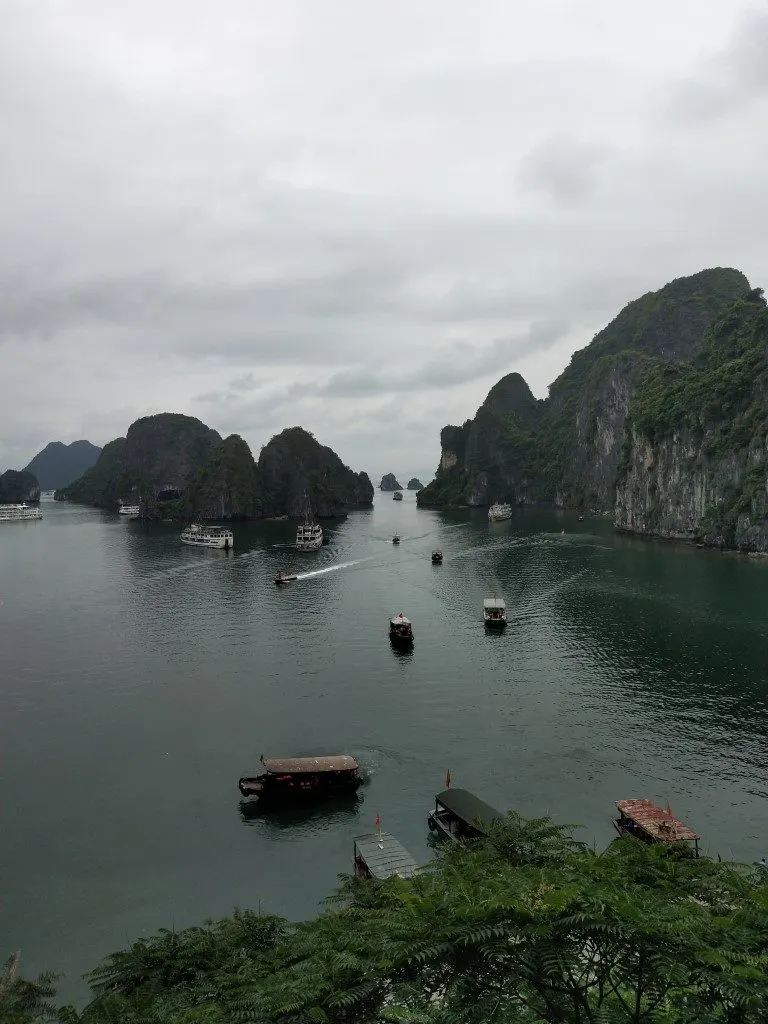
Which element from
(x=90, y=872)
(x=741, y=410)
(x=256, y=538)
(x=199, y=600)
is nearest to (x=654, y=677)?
(x=90, y=872)

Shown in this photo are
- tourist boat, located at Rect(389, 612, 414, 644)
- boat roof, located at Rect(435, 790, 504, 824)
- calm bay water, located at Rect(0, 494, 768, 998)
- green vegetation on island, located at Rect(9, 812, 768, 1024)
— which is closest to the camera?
green vegetation on island, located at Rect(9, 812, 768, 1024)

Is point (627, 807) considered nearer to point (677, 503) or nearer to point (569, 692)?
point (569, 692)

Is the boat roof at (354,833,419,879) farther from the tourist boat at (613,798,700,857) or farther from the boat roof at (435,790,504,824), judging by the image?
the tourist boat at (613,798,700,857)

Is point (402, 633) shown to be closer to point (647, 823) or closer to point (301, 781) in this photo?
point (301, 781)

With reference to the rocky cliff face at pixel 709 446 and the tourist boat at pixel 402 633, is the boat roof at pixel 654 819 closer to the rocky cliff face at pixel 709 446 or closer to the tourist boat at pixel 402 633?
Answer: the tourist boat at pixel 402 633

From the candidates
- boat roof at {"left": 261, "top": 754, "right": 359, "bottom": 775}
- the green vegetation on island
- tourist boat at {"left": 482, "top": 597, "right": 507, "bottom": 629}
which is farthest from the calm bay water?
the green vegetation on island

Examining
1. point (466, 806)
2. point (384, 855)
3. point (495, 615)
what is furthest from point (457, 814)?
point (495, 615)
